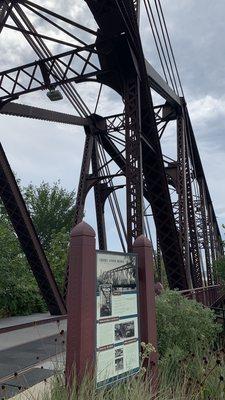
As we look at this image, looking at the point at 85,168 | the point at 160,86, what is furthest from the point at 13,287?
the point at 160,86

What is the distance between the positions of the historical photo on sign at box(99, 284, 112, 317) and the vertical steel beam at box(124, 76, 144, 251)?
6059 mm

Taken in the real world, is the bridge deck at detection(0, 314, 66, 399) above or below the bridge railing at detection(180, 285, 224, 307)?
below

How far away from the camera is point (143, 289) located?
540cm

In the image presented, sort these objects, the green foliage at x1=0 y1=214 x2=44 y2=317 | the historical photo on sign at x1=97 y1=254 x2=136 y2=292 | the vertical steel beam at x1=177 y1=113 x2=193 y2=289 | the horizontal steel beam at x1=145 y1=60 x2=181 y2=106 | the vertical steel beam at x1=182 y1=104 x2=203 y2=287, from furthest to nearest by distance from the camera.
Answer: the vertical steel beam at x1=182 y1=104 x2=203 y2=287
the green foliage at x1=0 y1=214 x2=44 y2=317
the vertical steel beam at x1=177 y1=113 x2=193 y2=289
the horizontal steel beam at x1=145 y1=60 x2=181 y2=106
the historical photo on sign at x1=97 y1=254 x2=136 y2=292

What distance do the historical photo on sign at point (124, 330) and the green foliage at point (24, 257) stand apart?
12764 mm

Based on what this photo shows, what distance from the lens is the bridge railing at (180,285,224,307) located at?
1075 centimetres

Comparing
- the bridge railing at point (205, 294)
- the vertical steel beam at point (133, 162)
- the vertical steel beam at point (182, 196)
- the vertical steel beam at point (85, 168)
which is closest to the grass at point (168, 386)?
the bridge railing at point (205, 294)

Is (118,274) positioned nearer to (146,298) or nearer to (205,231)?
(146,298)

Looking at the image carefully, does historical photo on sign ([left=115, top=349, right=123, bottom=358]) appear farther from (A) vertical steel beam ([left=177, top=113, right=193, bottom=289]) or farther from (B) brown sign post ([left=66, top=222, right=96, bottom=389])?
(A) vertical steel beam ([left=177, top=113, right=193, bottom=289])

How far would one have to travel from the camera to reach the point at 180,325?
714 centimetres

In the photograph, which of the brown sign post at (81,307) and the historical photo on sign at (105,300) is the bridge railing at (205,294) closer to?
the historical photo on sign at (105,300)

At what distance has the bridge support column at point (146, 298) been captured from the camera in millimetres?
5270

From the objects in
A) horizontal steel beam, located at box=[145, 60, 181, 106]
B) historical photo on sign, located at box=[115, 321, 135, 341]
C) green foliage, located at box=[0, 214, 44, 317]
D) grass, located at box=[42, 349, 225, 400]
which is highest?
horizontal steel beam, located at box=[145, 60, 181, 106]

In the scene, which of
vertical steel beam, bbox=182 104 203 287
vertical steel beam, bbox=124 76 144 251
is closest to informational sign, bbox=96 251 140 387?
vertical steel beam, bbox=124 76 144 251
